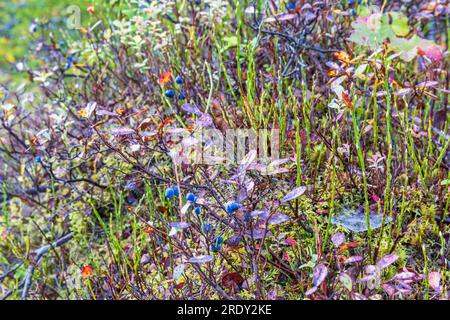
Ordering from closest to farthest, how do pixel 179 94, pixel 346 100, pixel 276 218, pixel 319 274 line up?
pixel 319 274 → pixel 276 218 → pixel 346 100 → pixel 179 94

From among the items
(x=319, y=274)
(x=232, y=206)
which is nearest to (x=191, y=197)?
(x=232, y=206)

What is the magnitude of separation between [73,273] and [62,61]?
4.79ft

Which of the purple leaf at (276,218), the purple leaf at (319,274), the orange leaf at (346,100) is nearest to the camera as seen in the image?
the purple leaf at (319,274)

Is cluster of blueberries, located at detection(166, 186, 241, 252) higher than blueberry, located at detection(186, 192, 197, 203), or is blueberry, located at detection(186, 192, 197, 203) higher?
blueberry, located at detection(186, 192, 197, 203)

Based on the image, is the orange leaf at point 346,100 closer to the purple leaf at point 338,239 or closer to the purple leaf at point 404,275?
the purple leaf at point 338,239

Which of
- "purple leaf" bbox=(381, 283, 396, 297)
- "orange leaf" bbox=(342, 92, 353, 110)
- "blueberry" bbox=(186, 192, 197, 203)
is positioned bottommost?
"purple leaf" bbox=(381, 283, 396, 297)

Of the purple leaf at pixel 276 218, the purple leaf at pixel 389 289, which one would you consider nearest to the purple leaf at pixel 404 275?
the purple leaf at pixel 389 289

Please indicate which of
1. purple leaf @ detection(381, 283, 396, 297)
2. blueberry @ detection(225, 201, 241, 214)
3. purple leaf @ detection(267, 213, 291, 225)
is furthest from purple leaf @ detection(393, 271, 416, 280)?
blueberry @ detection(225, 201, 241, 214)

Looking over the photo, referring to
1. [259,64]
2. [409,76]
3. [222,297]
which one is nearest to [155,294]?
[222,297]

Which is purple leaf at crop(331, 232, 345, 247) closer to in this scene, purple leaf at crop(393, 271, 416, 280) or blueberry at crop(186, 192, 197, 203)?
purple leaf at crop(393, 271, 416, 280)

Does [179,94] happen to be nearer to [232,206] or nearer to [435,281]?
[232,206]

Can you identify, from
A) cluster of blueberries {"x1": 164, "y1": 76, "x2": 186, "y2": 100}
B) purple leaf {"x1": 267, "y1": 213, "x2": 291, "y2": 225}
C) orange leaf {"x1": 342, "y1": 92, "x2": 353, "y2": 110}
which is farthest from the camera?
cluster of blueberries {"x1": 164, "y1": 76, "x2": 186, "y2": 100}
